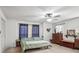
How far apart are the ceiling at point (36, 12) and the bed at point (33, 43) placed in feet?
1.63

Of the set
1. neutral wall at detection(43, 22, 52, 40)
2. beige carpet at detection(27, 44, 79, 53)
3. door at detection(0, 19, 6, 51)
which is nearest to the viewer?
door at detection(0, 19, 6, 51)

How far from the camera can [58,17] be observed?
74.1 inches

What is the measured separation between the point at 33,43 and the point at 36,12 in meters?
0.71

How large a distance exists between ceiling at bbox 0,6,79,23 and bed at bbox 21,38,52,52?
1.63 ft

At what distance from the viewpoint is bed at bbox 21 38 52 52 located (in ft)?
5.90

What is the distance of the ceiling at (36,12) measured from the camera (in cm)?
175

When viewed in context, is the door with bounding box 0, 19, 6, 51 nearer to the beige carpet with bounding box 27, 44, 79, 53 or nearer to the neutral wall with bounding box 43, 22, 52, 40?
the beige carpet with bounding box 27, 44, 79, 53

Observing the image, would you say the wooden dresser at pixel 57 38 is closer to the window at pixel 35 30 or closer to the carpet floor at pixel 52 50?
the carpet floor at pixel 52 50

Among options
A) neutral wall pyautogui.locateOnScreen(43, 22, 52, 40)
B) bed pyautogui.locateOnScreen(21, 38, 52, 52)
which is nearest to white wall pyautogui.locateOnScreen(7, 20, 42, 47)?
bed pyautogui.locateOnScreen(21, 38, 52, 52)

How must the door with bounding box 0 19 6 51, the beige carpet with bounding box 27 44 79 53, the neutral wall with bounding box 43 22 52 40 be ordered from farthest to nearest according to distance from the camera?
the neutral wall with bounding box 43 22 52 40 < the beige carpet with bounding box 27 44 79 53 < the door with bounding box 0 19 6 51
